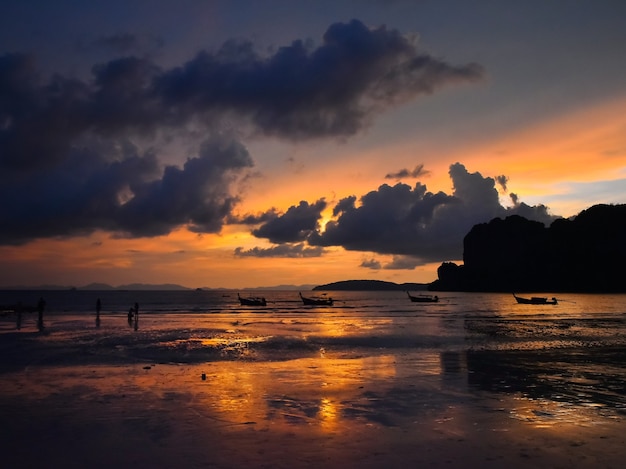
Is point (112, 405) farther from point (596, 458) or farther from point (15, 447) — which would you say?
point (596, 458)

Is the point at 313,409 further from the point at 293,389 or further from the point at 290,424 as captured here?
the point at 293,389

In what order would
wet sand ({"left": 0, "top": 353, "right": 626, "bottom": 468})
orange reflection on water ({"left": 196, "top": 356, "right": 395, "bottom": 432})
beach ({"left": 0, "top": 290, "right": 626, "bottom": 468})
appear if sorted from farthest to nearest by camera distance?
1. orange reflection on water ({"left": 196, "top": 356, "right": 395, "bottom": 432})
2. beach ({"left": 0, "top": 290, "right": 626, "bottom": 468})
3. wet sand ({"left": 0, "top": 353, "right": 626, "bottom": 468})

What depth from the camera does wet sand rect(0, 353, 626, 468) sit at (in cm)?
1028

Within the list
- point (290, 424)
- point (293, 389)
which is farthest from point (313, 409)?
point (293, 389)

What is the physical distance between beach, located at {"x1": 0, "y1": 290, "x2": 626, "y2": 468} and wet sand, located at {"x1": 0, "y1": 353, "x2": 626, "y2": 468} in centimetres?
5

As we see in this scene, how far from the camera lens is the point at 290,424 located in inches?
502

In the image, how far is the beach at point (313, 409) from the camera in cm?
1048

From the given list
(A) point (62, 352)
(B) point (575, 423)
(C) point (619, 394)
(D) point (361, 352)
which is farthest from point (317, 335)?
(B) point (575, 423)

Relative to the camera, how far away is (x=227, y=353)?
28406 millimetres

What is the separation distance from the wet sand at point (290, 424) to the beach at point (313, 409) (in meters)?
0.05

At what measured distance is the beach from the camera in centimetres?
1048

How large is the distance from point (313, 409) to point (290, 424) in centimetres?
175

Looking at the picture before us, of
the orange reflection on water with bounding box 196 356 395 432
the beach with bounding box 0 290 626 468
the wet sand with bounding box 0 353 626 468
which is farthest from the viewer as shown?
the orange reflection on water with bounding box 196 356 395 432

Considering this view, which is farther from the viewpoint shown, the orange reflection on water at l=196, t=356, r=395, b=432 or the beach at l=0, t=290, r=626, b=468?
the orange reflection on water at l=196, t=356, r=395, b=432
